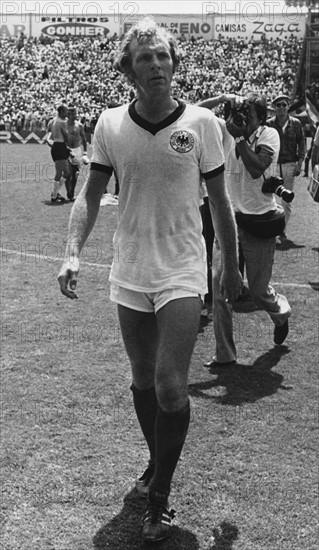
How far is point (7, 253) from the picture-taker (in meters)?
10.0

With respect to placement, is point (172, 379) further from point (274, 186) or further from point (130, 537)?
point (274, 186)

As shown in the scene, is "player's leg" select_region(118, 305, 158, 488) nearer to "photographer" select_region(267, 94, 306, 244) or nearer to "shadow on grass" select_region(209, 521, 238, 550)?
"shadow on grass" select_region(209, 521, 238, 550)

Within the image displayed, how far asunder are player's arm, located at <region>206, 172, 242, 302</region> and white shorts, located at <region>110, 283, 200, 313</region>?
0.85 ft

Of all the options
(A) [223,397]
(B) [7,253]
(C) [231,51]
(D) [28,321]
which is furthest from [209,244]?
(C) [231,51]

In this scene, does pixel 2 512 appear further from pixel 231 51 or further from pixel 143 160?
pixel 231 51

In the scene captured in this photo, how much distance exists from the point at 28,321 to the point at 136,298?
3.64m

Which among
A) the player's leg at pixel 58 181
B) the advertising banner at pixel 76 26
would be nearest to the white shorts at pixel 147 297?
the player's leg at pixel 58 181

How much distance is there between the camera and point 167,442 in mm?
3461

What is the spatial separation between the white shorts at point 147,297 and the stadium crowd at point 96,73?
4011 cm

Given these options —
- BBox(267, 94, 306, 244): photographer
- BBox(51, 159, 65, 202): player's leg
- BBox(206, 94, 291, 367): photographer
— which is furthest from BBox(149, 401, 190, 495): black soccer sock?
BBox(51, 159, 65, 202): player's leg

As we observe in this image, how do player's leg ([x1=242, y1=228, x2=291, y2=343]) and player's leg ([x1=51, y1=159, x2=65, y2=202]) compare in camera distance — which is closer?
player's leg ([x1=242, y1=228, x2=291, y2=343])

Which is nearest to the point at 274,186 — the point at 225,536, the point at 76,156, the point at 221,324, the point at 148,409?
the point at 221,324

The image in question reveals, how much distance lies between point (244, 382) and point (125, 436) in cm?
132

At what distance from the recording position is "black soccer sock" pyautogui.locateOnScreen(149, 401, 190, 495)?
345 centimetres
